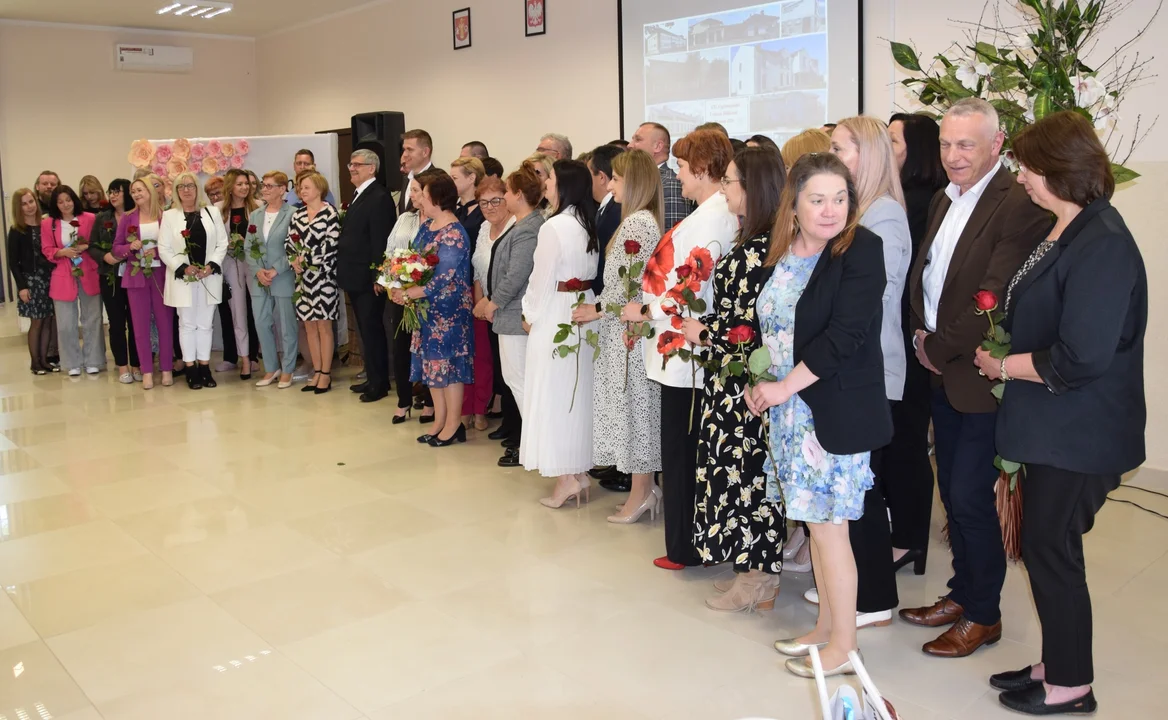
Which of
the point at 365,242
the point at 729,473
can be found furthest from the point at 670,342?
the point at 365,242

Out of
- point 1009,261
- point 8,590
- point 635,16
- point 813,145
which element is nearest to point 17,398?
point 8,590

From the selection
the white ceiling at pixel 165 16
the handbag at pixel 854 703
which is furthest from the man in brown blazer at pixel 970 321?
the white ceiling at pixel 165 16

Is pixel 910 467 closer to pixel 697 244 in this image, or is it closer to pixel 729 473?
pixel 729 473

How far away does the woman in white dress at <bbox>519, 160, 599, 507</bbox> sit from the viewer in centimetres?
448

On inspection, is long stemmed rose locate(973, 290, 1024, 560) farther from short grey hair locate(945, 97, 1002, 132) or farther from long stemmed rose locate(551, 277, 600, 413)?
long stemmed rose locate(551, 277, 600, 413)

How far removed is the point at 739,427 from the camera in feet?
11.1

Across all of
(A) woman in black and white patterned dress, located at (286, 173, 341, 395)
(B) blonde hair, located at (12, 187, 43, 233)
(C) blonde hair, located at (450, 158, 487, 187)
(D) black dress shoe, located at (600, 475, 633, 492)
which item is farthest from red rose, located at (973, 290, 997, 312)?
(B) blonde hair, located at (12, 187, 43, 233)

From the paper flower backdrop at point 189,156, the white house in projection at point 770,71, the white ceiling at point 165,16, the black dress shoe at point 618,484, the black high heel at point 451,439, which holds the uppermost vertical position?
the white ceiling at point 165,16

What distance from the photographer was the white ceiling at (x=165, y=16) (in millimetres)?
11148

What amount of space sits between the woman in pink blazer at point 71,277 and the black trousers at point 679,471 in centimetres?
621

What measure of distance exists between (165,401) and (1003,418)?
631 cm

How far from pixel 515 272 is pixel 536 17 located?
4870 millimetres

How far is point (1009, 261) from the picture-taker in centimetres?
299

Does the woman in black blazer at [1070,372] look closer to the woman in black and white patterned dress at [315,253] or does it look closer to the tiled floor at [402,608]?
the tiled floor at [402,608]
